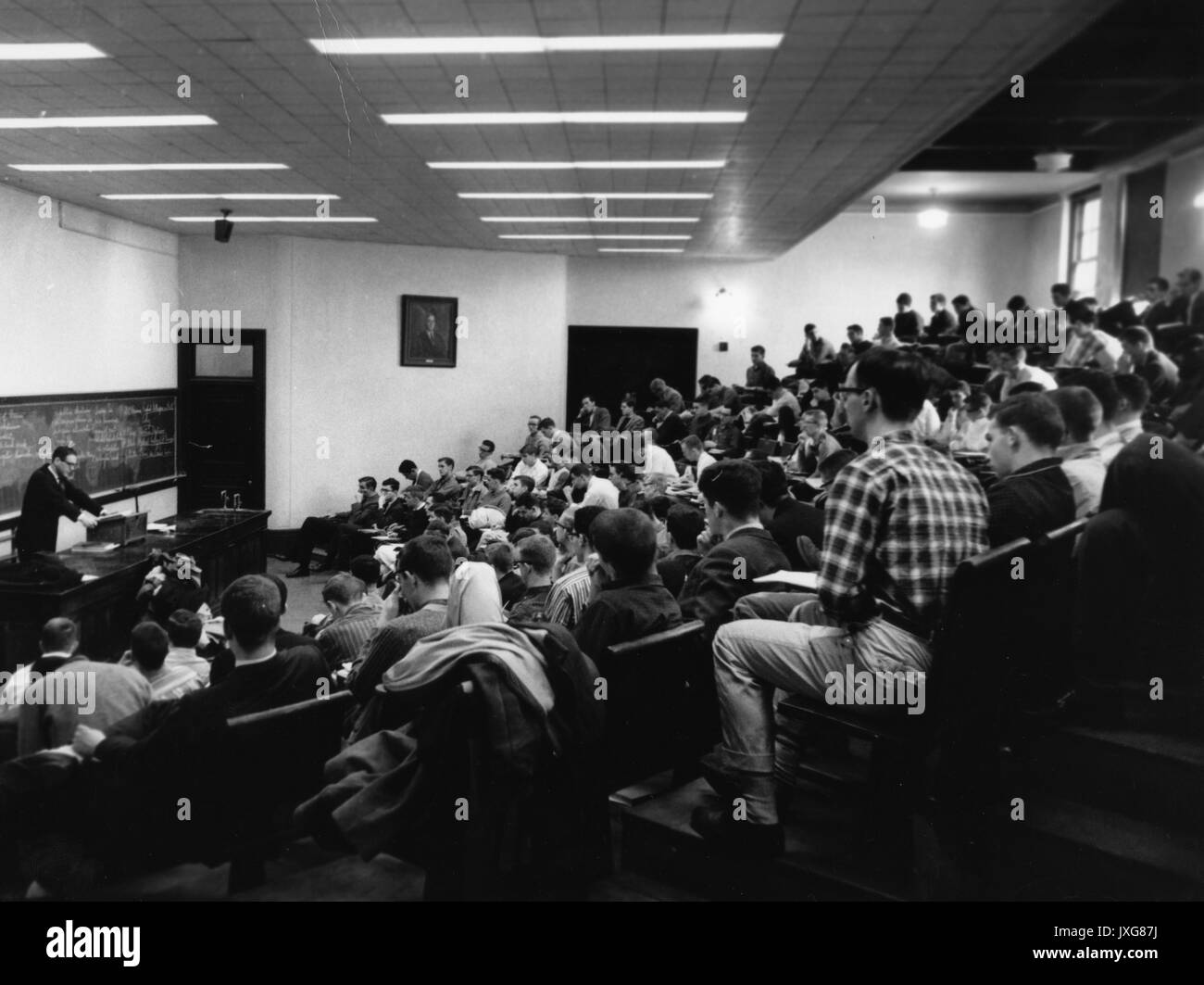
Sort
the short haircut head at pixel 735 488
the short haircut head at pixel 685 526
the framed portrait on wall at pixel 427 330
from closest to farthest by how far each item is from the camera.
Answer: the short haircut head at pixel 735 488 < the short haircut head at pixel 685 526 < the framed portrait on wall at pixel 427 330

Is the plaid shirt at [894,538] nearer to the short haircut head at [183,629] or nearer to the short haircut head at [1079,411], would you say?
the short haircut head at [1079,411]

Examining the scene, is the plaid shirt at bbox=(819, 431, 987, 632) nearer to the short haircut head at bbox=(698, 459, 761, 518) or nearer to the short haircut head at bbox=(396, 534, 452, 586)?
the short haircut head at bbox=(698, 459, 761, 518)

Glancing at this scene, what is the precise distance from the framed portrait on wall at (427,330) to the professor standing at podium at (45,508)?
6.28 meters

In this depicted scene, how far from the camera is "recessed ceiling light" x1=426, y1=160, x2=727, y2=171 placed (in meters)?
8.44

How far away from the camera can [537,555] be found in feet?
15.5

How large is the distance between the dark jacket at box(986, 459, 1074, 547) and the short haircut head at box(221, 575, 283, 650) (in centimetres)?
208

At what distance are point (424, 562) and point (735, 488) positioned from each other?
1168 millimetres

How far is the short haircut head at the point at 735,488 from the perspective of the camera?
355 cm

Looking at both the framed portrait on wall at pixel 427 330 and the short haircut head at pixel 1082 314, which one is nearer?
the short haircut head at pixel 1082 314

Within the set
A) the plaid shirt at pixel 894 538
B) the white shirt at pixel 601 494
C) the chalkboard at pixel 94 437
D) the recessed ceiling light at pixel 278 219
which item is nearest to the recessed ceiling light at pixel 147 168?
the chalkboard at pixel 94 437

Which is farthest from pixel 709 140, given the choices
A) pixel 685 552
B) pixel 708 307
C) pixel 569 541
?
pixel 708 307

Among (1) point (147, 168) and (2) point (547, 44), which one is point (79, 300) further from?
(2) point (547, 44)
